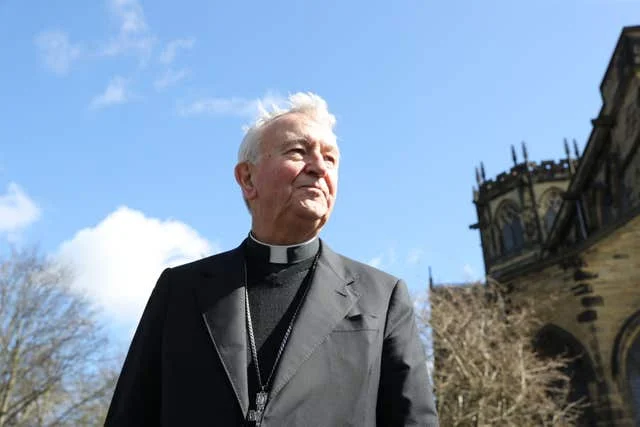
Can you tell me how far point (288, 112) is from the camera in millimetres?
2629

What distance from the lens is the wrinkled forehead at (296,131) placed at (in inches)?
98.7

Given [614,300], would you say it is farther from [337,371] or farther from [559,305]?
[337,371]

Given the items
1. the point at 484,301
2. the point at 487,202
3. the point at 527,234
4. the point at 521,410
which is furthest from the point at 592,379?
the point at 487,202

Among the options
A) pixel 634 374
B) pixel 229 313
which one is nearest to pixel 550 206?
pixel 634 374

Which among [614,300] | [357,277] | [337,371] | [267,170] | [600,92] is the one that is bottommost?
[337,371]

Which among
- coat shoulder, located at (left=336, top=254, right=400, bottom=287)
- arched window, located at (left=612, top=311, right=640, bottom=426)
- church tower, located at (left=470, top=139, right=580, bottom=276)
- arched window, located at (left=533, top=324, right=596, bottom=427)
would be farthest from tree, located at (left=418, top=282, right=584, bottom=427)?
church tower, located at (left=470, top=139, right=580, bottom=276)

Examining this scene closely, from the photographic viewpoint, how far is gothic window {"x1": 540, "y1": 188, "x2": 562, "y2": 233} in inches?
1943

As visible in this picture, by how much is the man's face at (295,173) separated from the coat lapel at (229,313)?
0.24m

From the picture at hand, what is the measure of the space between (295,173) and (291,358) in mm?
648

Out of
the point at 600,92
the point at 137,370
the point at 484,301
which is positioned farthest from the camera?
the point at 600,92

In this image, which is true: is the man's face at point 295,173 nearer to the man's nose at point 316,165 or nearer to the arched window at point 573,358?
the man's nose at point 316,165

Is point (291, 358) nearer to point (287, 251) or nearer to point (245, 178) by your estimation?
point (287, 251)

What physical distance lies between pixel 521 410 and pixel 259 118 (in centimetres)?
1849

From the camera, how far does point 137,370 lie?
7.97 ft
